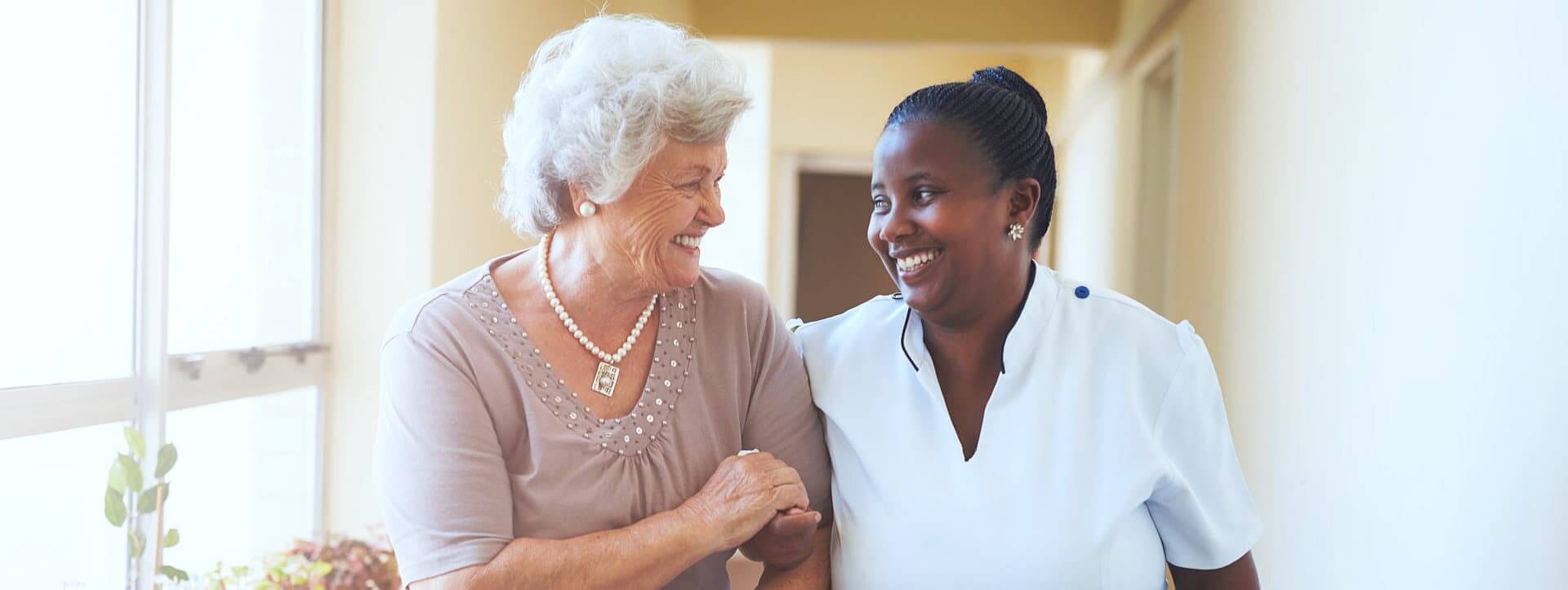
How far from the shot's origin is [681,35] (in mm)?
1518

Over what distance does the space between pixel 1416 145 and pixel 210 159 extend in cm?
225

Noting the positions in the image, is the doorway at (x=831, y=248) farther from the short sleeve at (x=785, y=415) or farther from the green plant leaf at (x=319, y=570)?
the short sleeve at (x=785, y=415)

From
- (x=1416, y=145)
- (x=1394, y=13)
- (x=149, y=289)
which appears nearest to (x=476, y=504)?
(x=149, y=289)

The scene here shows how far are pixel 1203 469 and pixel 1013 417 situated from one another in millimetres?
234

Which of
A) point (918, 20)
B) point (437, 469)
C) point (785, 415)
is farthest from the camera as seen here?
point (918, 20)

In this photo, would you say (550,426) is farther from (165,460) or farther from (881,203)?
(165,460)

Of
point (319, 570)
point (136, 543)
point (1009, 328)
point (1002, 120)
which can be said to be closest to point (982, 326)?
point (1009, 328)

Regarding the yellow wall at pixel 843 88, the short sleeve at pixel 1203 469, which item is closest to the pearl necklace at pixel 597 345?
the short sleeve at pixel 1203 469

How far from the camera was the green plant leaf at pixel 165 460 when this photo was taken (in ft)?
6.57

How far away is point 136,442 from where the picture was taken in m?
1.92

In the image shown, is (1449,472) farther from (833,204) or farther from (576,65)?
(833,204)

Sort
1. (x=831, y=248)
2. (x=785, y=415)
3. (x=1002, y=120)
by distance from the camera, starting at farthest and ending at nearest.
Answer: (x=831, y=248) < (x=785, y=415) < (x=1002, y=120)

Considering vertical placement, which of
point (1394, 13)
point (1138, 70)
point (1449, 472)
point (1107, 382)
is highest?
point (1138, 70)

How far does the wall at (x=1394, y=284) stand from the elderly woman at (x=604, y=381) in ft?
3.15
